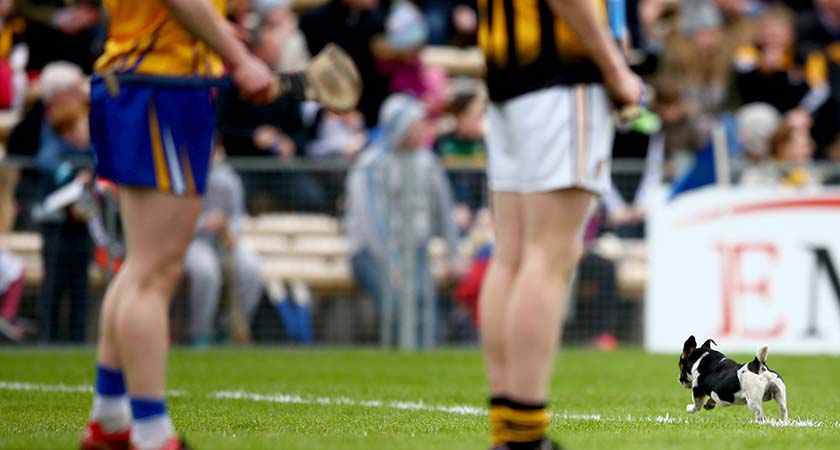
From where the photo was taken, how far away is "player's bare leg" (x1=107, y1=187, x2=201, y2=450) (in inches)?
203

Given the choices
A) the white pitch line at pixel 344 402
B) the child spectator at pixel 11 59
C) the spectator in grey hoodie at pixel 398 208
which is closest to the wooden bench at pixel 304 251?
the spectator in grey hoodie at pixel 398 208

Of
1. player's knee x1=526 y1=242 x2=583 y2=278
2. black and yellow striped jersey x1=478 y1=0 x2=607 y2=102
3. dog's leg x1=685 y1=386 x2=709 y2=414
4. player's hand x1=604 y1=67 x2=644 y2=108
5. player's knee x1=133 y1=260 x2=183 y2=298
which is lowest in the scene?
dog's leg x1=685 y1=386 x2=709 y2=414

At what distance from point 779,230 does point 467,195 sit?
255 cm

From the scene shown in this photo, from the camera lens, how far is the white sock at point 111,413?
5.40m

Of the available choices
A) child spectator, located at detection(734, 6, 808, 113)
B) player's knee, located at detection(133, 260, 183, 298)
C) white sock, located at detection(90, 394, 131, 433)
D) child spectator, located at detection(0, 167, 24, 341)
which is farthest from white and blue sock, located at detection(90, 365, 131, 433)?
child spectator, located at detection(734, 6, 808, 113)

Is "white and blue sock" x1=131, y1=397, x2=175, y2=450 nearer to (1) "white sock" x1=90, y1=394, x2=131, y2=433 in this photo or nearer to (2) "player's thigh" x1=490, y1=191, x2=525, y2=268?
(1) "white sock" x1=90, y1=394, x2=131, y2=433

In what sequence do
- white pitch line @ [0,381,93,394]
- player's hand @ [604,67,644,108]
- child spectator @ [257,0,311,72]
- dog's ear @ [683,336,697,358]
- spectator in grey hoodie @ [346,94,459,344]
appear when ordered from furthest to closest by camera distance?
child spectator @ [257,0,311,72] < spectator in grey hoodie @ [346,94,459,344] < white pitch line @ [0,381,93,394] < dog's ear @ [683,336,697,358] < player's hand @ [604,67,644,108]

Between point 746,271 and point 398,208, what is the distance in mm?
2878

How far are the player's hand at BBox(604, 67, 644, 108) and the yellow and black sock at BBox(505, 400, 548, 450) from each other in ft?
3.08

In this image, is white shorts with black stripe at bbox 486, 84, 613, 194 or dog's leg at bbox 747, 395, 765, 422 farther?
dog's leg at bbox 747, 395, 765, 422

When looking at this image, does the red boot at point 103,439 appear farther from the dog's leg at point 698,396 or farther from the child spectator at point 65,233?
the child spectator at point 65,233

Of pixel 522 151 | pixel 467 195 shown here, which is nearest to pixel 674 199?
pixel 467 195

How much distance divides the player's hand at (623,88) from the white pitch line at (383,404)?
2191 mm

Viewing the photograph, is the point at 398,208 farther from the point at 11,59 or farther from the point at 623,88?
the point at 623,88
